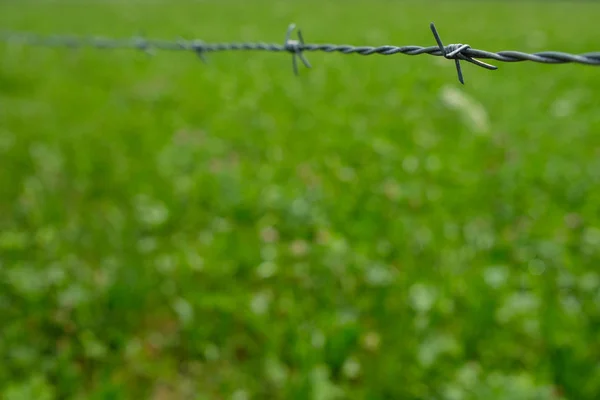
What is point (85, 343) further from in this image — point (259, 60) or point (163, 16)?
point (163, 16)

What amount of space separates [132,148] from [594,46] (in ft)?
30.5

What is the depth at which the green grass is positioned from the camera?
2.56 m

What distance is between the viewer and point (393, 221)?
3.65m

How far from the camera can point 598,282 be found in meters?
3.02

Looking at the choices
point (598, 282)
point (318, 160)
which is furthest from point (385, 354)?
point (318, 160)

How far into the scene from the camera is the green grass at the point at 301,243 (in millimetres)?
2561

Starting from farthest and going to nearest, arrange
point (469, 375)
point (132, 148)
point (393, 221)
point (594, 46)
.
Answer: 1. point (594, 46)
2. point (132, 148)
3. point (393, 221)
4. point (469, 375)

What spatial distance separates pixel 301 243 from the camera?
3527mm

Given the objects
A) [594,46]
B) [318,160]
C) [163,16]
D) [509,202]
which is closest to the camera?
[509,202]

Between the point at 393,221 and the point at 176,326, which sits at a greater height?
the point at 393,221

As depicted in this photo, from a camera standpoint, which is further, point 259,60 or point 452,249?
point 259,60

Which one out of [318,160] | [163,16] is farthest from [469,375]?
[163,16]

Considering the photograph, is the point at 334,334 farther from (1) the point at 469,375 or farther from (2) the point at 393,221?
(2) the point at 393,221

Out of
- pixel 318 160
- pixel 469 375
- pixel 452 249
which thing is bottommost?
pixel 469 375
